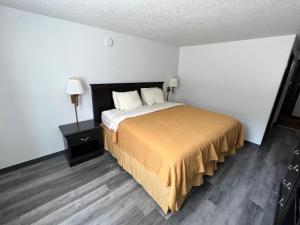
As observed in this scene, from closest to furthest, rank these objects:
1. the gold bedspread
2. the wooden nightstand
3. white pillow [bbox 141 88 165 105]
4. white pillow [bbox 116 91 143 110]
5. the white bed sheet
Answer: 1. the gold bedspread
2. the wooden nightstand
3. the white bed sheet
4. white pillow [bbox 116 91 143 110]
5. white pillow [bbox 141 88 165 105]

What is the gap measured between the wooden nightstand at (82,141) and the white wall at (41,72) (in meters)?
0.26

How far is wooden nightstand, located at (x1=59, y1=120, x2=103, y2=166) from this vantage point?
204cm

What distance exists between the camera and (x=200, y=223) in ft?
4.68

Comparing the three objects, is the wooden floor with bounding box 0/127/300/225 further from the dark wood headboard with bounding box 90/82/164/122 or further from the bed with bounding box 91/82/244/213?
the dark wood headboard with bounding box 90/82/164/122

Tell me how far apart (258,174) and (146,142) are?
1.86m

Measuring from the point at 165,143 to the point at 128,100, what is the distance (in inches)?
55.9

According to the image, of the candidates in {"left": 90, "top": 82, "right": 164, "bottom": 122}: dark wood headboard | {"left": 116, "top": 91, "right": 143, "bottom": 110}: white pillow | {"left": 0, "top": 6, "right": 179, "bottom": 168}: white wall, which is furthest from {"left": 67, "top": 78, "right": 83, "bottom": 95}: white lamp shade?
{"left": 116, "top": 91, "right": 143, "bottom": 110}: white pillow

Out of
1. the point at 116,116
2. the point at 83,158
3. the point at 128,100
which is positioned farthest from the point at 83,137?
the point at 128,100

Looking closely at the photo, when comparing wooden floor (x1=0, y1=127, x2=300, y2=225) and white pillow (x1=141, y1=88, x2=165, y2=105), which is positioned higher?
white pillow (x1=141, y1=88, x2=165, y2=105)

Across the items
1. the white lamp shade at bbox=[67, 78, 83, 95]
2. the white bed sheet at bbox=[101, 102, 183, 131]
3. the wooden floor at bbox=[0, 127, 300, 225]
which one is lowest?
the wooden floor at bbox=[0, 127, 300, 225]

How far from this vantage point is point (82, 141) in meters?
2.13

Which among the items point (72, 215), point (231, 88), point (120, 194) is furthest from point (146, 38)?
point (72, 215)

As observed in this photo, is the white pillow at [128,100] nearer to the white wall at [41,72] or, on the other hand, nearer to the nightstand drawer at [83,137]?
the white wall at [41,72]

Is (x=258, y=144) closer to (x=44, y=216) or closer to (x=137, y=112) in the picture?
(x=137, y=112)
